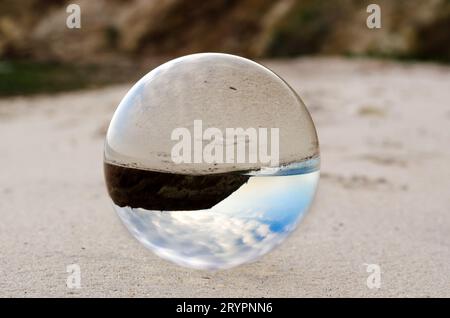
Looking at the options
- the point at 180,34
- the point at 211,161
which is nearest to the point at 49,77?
the point at 180,34

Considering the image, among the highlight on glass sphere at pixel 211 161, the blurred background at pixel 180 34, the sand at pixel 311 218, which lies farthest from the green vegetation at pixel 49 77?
the highlight on glass sphere at pixel 211 161

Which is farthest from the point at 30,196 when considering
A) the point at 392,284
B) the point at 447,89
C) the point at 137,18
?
the point at 137,18

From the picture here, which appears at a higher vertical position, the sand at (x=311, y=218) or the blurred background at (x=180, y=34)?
the blurred background at (x=180, y=34)

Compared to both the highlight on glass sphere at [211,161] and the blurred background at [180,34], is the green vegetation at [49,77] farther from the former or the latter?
the highlight on glass sphere at [211,161]

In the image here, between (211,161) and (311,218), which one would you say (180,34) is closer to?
(311,218)

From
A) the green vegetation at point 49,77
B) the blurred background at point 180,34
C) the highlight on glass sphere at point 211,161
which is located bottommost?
the highlight on glass sphere at point 211,161

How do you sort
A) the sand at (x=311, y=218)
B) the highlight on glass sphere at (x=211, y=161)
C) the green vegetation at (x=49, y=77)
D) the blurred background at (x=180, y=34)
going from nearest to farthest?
the highlight on glass sphere at (x=211, y=161) → the sand at (x=311, y=218) → the blurred background at (x=180, y=34) → the green vegetation at (x=49, y=77)

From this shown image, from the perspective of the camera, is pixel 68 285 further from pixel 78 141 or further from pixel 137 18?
pixel 137 18
